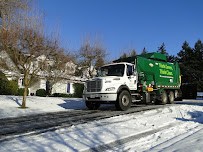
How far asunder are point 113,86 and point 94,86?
1.15m

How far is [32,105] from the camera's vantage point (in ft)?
63.8

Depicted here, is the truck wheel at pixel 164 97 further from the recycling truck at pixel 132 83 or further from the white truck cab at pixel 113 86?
the white truck cab at pixel 113 86

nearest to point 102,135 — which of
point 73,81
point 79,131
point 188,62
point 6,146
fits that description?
point 79,131

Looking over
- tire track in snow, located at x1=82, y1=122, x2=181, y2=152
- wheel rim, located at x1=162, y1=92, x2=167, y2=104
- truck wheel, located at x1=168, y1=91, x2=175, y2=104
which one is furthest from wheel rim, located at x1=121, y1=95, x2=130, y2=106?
truck wheel, located at x1=168, y1=91, x2=175, y2=104

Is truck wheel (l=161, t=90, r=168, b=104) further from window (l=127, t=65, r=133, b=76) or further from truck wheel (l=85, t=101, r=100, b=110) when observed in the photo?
truck wheel (l=85, t=101, r=100, b=110)

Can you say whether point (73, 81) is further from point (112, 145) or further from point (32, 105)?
point (112, 145)

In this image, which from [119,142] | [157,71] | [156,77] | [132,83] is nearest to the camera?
[119,142]

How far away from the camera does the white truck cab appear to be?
→ 15766 mm

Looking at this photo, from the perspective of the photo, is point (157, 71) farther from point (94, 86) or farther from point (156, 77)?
point (94, 86)

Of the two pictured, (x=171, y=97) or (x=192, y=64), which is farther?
(x=192, y=64)

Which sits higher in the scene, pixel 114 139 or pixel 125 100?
pixel 125 100

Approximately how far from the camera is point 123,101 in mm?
16047

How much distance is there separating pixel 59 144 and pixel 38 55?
11.2 metres

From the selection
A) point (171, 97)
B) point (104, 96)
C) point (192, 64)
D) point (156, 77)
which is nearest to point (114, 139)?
point (104, 96)
